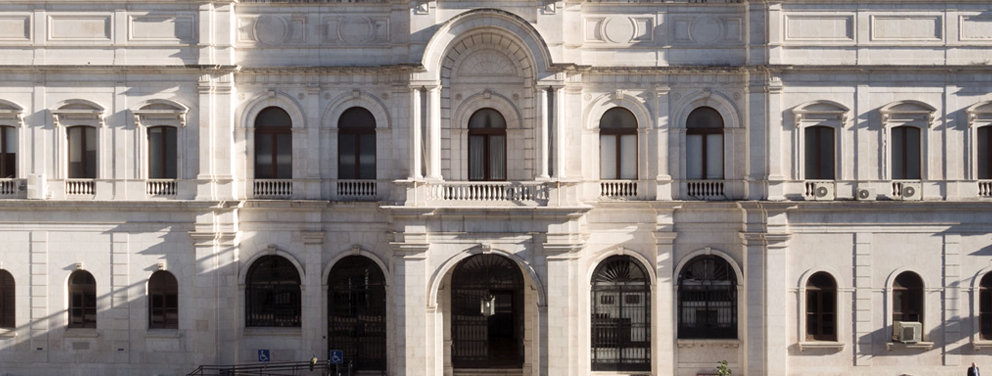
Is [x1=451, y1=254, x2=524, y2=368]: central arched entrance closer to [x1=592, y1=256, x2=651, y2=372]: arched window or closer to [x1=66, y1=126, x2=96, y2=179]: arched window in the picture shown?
[x1=592, y1=256, x2=651, y2=372]: arched window

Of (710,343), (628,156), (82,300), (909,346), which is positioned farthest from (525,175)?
(82,300)

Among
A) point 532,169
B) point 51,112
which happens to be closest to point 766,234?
point 532,169

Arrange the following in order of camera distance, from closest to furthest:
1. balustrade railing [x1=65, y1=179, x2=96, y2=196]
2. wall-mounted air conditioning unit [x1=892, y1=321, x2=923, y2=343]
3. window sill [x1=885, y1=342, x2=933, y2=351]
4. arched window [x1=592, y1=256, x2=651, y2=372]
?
wall-mounted air conditioning unit [x1=892, y1=321, x2=923, y2=343] < window sill [x1=885, y1=342, x2=933, y2=351] < balustrade railing [x1=65, y1=179, x2=96, y2=196] < arched window [x1=592, y1=256, x2=651, y2=372]

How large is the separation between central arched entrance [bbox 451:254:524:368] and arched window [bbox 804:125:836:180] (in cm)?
1031

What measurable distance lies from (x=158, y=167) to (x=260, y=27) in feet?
19.0

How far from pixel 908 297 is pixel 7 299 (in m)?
30.0

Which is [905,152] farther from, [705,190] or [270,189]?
[270,189]

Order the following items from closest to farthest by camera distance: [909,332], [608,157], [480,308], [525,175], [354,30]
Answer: [909,332]
[525,175]
[354,30]
[608,157]
[480,308]

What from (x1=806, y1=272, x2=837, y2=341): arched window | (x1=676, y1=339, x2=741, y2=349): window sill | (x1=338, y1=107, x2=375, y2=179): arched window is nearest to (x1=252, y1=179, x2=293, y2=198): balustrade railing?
(x1=338, y1=107, x2=375, y2=179): arched window

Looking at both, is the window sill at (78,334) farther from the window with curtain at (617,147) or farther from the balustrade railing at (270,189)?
the window with curtain at (617,147)

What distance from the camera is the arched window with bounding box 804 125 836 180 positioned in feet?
94.0

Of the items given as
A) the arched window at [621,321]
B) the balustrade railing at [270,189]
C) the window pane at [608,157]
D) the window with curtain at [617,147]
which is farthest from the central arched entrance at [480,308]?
the balustrade railing at [270,189]

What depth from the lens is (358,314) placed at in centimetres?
2925

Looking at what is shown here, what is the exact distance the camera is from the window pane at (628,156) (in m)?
28.9
